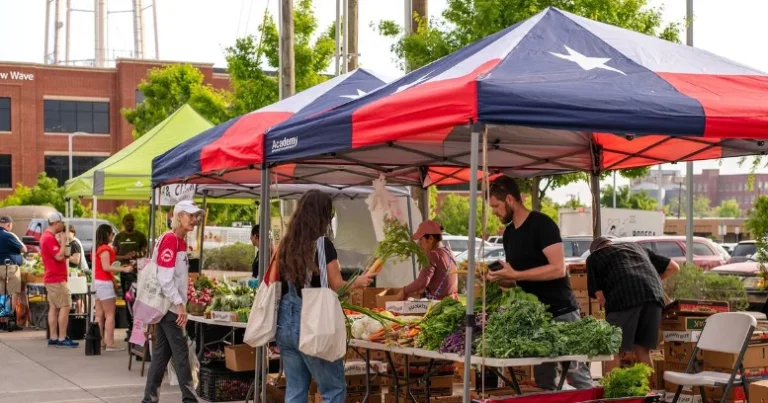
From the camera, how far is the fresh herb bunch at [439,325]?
752cm

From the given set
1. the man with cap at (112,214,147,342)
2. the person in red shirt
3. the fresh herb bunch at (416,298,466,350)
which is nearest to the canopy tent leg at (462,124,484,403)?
the fresh herb bunch at (416,298,466,350)

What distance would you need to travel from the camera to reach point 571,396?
681 centimetres

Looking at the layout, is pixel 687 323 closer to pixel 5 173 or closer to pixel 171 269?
pixel 171 269

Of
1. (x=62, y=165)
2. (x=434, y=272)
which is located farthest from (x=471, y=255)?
(x=62, y=165)

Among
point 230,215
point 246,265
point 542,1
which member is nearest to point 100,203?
point 230,215

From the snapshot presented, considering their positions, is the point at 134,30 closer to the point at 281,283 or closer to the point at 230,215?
the point at 230,215

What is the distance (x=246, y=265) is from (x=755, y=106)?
96.7 ft

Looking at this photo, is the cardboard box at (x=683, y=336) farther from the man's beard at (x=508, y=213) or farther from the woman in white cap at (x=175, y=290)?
the woman in white cap at (x=175, y=290)

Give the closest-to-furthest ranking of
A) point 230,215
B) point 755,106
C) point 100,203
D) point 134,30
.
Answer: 1. point 755,106
2. point 230,215
3. point 100,203
4. point 134,30

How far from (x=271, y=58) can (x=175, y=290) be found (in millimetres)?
21107

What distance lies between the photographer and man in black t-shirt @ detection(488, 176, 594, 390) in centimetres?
777

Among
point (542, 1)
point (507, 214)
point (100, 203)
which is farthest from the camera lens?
point (100, 203)

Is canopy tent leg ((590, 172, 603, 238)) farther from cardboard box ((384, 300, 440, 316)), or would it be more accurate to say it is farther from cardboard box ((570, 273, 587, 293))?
cardboard box ((384, 300, 440, 316))

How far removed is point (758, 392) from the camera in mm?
7949
